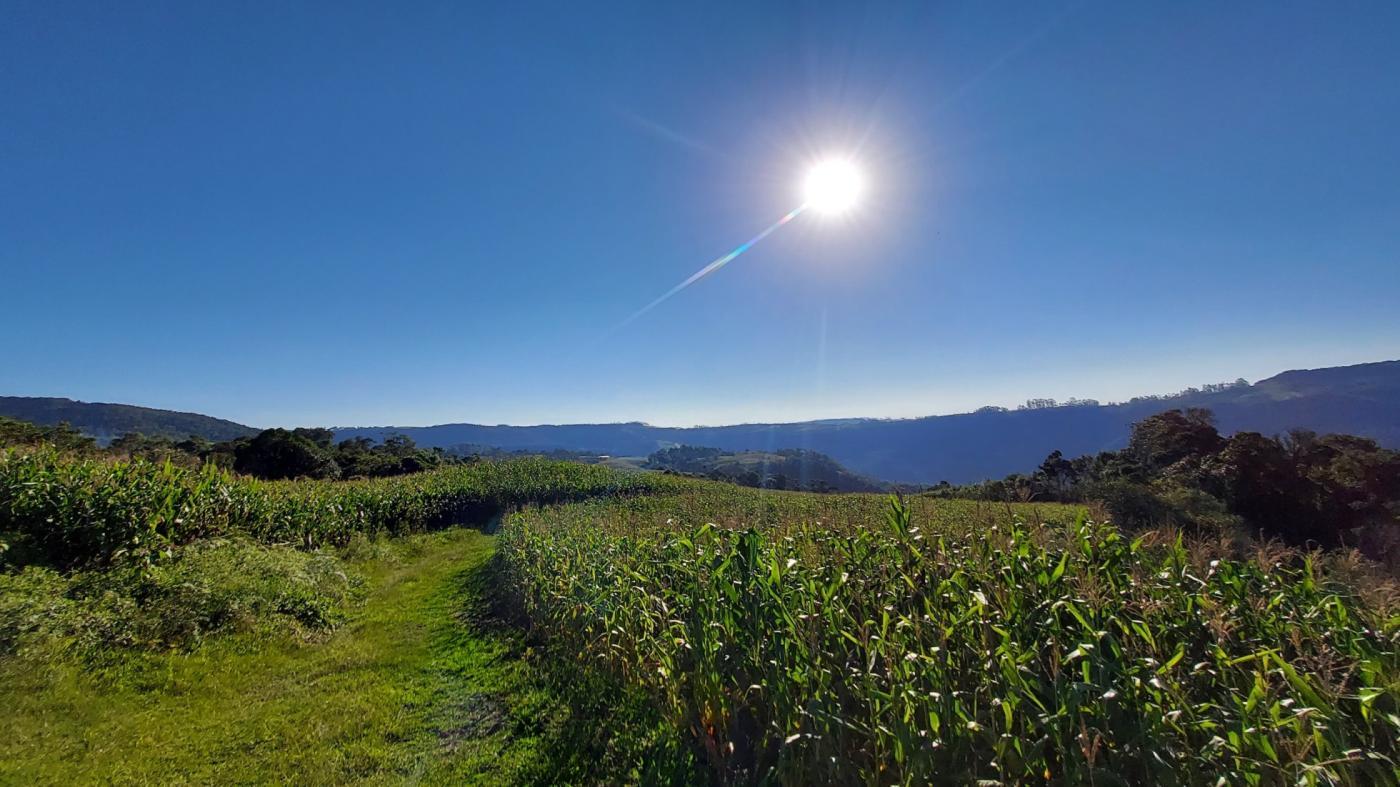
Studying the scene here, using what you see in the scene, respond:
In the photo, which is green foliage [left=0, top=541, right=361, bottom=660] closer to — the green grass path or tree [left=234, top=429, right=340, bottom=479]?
the green grass path

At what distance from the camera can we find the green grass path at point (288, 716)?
4570 mm

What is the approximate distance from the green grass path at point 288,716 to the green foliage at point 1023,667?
1843mm

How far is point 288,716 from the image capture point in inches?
222

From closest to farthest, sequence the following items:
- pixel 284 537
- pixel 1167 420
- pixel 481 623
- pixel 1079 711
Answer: pixel 1079 711
pixel 481 623
pixel 284 537
pixel 1167 420

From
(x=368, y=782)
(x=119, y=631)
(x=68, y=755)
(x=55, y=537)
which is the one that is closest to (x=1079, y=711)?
(x=368, y=782)

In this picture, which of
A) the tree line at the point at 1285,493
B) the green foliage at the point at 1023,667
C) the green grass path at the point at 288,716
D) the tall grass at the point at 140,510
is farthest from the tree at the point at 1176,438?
the tall grass at the point at 140,510

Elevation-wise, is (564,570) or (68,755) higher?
(564,570)

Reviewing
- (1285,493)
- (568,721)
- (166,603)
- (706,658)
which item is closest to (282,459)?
(166,603)

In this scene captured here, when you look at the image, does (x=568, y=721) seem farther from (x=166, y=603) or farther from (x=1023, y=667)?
(x=166, y=603)

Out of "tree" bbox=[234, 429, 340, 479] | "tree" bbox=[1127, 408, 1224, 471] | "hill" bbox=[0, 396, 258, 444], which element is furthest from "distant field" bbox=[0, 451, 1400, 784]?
"hill" bbox=[0, 396, 258, 444]

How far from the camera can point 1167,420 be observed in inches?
1297

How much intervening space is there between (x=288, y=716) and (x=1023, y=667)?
7214 millimetres

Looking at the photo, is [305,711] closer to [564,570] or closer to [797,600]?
[564,570]

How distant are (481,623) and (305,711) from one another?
10.9 ft
